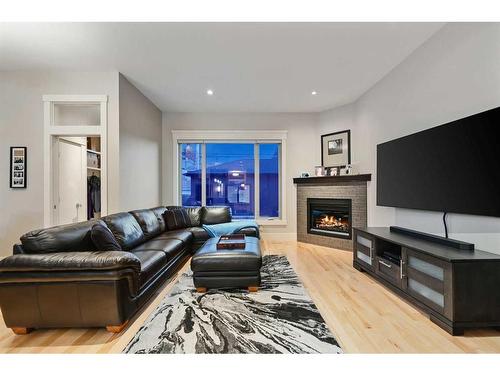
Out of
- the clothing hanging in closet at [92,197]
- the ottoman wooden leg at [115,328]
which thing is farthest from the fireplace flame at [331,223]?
the clothing hanging in closet at [92,197]

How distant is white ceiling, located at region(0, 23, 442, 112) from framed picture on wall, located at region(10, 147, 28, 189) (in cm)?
126

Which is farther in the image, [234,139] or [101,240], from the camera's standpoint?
[234,139]

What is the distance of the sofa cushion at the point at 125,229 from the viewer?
2.99 m

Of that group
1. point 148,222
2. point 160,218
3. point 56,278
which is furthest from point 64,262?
point 160,218

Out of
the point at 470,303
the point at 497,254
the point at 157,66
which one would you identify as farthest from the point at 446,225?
the point at 157,66

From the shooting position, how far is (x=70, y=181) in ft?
14.7

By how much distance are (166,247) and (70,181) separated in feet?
8.42

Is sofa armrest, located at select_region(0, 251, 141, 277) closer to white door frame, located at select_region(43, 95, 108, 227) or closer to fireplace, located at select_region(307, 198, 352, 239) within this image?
white door frame, located at select_region(43, 95, 108, 227)

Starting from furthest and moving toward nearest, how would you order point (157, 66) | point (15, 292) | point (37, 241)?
point (157, 66), point (37, 241), point (15, 292)

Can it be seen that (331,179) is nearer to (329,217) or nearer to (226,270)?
(329,217)

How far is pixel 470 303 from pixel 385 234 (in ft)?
3.89

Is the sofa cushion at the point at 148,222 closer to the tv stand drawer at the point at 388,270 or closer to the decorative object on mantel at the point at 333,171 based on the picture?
the tv stand drawer at the point at 388,270
